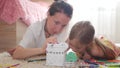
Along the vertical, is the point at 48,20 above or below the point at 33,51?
above

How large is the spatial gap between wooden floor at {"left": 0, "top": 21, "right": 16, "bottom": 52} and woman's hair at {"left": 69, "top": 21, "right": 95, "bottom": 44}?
40.2 inches

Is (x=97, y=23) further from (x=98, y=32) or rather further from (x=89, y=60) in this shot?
(x=89, y=60)

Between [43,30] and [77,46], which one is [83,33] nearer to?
[77,46]

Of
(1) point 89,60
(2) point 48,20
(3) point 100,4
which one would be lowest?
(1) point 89,60

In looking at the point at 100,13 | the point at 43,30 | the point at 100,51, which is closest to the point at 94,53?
the point at 100,51

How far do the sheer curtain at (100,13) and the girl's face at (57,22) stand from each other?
1.83m

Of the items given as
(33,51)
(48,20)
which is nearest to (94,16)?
(48,20)

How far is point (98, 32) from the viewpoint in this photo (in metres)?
3.14

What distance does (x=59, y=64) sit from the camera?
0.93 metres

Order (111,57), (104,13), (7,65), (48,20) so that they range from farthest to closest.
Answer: (104,13) < (48,20) < (111,57) < (7,65)

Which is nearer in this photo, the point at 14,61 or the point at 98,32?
the point at 14,61

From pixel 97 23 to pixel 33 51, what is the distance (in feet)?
7.03

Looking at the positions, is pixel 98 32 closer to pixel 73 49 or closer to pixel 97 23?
pixel 97 23

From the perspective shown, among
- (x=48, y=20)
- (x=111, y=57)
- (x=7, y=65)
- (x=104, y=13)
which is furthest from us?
(x=104, y=13)
